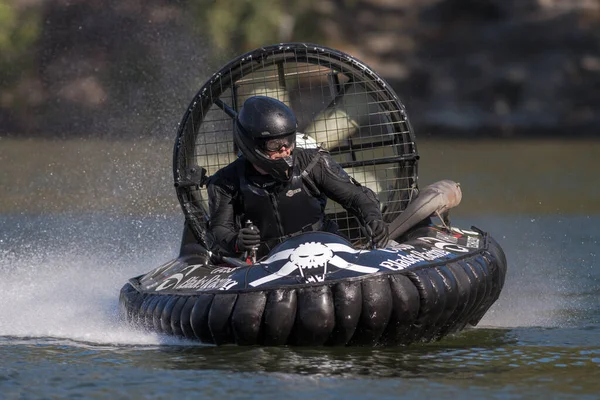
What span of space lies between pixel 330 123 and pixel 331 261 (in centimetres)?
143

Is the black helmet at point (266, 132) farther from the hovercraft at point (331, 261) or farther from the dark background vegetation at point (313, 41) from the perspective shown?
the dark background vegetation at point (313, 41)

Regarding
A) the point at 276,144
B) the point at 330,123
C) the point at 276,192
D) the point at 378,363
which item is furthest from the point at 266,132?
the point at 378,363

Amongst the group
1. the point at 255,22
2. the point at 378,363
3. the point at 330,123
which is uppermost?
the point at 255,22

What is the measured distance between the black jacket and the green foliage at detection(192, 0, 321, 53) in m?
8.52

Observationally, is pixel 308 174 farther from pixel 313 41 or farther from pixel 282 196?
pixel 313 41

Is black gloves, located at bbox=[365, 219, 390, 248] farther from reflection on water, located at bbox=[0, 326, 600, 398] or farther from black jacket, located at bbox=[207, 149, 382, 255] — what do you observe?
reflection on water, located at bbox=[0, 326, 600, 398]

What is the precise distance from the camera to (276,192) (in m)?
6.75

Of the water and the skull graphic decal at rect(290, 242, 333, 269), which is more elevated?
the skull graphic decal at rect(290, 242, 333, 269)

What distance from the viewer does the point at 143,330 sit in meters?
6.64

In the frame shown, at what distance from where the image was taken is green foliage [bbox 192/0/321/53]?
16328 mm

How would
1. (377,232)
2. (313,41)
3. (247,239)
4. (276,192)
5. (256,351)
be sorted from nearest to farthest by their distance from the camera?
(256,351) → (247,239) → (377,232) → (276,192) → (313,41)

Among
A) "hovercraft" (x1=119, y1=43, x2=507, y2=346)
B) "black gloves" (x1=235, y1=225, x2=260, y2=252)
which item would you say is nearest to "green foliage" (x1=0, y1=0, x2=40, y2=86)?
"hovercraft" (x1=119, y1=43, x2=507, y2=346)

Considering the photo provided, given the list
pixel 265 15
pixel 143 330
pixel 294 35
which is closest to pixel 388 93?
pixel 143 330

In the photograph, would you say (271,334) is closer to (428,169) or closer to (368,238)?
(368,238)
